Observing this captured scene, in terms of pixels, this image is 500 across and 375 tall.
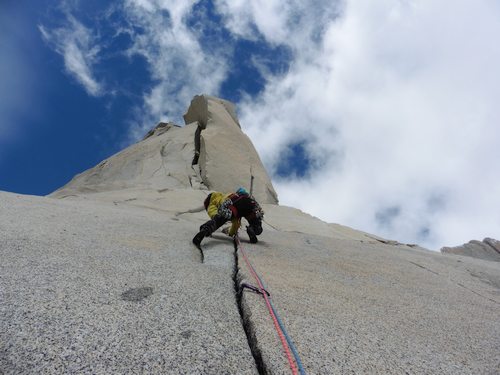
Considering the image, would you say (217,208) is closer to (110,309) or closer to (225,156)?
(110,309)

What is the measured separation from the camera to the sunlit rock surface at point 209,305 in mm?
2758

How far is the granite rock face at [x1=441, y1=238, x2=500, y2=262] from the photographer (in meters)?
18.8

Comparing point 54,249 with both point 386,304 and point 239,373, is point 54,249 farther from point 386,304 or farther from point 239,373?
point 386,304

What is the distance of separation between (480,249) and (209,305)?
65.1 feet

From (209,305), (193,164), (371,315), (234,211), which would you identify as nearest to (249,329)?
(209,305)

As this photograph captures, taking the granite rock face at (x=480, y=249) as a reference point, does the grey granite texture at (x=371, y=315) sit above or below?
below

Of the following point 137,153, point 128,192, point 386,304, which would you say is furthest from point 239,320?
point 137,153

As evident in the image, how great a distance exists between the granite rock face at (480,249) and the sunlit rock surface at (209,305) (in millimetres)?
12006

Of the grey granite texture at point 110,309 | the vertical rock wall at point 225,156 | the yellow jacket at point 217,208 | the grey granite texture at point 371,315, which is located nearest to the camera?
the grey granite texture at point 110,309

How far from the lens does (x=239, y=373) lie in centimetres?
267

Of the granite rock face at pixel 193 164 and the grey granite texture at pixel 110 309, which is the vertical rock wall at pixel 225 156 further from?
the grey granite texture at pixel 110 309

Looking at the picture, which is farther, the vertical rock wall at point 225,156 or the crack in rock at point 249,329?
the vertical rock wall at point 225,156

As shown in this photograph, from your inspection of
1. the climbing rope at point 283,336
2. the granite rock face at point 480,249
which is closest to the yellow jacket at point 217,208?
the climbing rope at point 283,336

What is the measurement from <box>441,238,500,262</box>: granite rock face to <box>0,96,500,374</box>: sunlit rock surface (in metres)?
12.0
